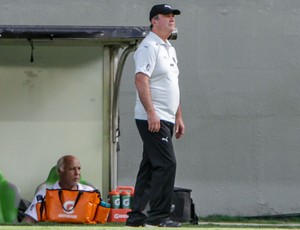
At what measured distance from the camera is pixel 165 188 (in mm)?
8352

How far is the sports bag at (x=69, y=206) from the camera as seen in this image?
34.5 feet

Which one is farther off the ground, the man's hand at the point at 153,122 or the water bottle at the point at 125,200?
the man's hand at the point at 153,122

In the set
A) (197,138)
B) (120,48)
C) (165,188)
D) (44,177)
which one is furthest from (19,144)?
(165,188)

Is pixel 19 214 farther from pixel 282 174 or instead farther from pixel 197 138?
pixel 282 174

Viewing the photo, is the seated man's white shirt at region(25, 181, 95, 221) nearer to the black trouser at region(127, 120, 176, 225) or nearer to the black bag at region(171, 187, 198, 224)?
the black bag at region(171, 187, 198, 224)

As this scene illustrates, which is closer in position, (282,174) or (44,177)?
(44,177)

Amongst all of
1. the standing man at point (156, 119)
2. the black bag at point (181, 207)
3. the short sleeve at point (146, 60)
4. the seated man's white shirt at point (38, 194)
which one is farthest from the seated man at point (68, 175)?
the short sleeve at point (146, 60)

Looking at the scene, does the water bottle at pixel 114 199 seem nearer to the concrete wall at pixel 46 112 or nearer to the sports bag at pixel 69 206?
the sports bag at pixel 69 206

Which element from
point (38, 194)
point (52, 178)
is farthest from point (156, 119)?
point (52, 178)

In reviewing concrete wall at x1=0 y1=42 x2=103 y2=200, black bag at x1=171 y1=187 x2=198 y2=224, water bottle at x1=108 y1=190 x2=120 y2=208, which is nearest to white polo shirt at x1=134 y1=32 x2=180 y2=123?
water bottle at x1=108 y1=190 x2=120 y2=208

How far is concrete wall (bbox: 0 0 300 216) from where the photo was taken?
12617 millimetres

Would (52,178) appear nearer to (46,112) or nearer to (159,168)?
(46,112)

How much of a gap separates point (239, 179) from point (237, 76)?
4.11 feet

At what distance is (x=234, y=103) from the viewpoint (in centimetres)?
1269
